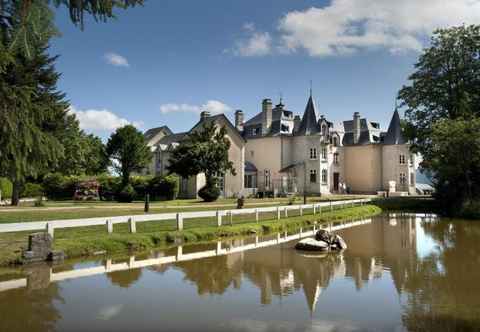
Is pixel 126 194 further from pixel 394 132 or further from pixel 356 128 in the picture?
pixel 394 132

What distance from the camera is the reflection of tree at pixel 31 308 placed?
21.2ft

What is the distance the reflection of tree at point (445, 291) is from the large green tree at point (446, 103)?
15489mm

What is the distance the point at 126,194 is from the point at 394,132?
34681 mm

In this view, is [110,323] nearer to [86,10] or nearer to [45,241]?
[86,10]

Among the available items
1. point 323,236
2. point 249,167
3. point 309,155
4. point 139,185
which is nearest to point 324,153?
point 309,155

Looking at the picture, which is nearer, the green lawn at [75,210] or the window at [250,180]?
the green lawn at [75,210]

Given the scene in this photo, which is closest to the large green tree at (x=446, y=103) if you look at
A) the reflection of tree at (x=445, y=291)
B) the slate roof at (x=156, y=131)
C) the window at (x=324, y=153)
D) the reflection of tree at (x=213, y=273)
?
the window at (x=324, y=153)

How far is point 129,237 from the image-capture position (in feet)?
45.4

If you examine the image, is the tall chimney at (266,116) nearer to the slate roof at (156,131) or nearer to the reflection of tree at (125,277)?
the slate roof at (156,131)

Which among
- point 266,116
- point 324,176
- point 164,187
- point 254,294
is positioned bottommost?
point 254,294

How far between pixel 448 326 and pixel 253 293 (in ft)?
11.9

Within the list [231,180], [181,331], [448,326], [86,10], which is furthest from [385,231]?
[231,180]

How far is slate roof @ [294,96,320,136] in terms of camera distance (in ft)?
160

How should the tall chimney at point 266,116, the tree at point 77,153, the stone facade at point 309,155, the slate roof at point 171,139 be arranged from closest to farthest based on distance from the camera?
1. the tree at point 77,153
2. the stone facade at point 309,155
3. the tall chimney at point 266,116
4. the slate roof at point 171,139
